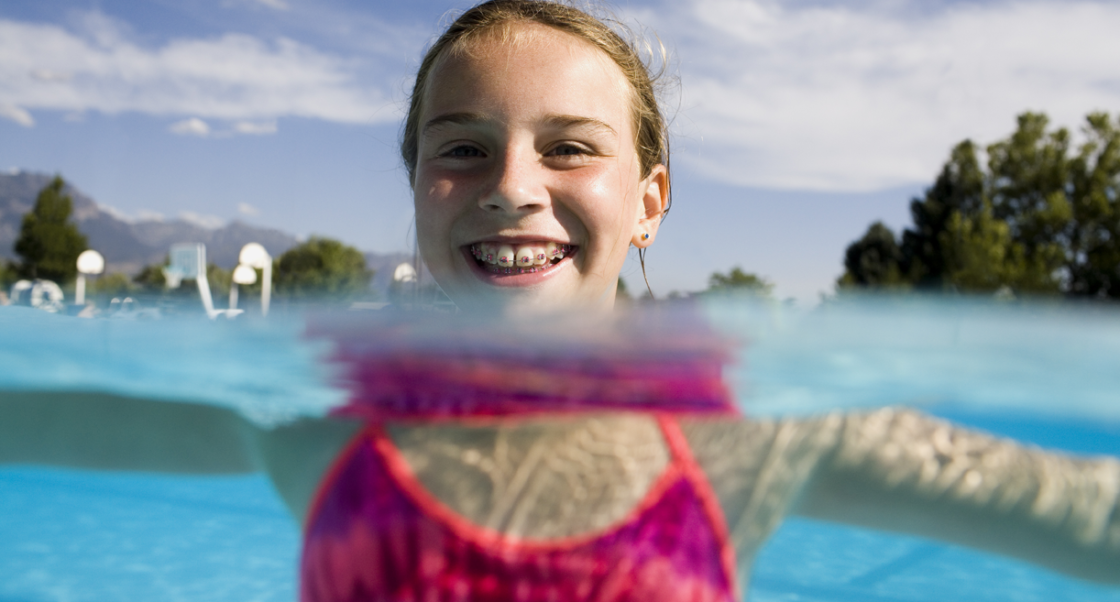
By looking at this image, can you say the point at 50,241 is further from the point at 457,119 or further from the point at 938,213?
the point at 457,119

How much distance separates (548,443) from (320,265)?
6551cm

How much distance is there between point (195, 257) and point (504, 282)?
88.3ft

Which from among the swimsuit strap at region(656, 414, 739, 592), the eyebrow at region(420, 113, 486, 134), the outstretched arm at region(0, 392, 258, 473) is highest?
the eyebrow at region(420, 113, 486, 134)

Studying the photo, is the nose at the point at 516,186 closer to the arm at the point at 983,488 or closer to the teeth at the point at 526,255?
the teeth at the point at 526,255

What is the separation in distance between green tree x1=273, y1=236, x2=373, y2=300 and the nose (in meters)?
54.4

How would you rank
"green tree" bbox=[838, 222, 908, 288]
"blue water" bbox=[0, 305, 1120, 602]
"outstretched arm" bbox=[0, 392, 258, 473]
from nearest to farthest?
"outstretched arm" bbox=[0, 392, 258, 473], "blue water" bbox=[0, 305, 1120, 602], "green tree" bbox=[838, 222, 908, 288]

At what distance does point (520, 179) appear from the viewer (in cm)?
217

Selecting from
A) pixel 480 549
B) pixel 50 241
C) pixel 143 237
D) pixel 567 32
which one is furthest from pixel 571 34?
pixel 143 237

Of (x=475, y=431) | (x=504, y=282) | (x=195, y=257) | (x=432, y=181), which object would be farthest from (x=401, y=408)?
(x=195, y=257)

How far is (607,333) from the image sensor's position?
257cm

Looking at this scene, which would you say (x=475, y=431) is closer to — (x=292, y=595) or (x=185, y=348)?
(x=185, y=348)

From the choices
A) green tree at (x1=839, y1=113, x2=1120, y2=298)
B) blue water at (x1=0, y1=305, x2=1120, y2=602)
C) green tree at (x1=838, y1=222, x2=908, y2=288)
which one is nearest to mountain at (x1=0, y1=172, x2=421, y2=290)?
blue water at (x1=0, y1=305, x2=1120, y2=602)

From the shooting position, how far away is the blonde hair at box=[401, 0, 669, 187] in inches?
102

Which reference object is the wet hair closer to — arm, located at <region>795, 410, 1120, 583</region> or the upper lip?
the upper lip
